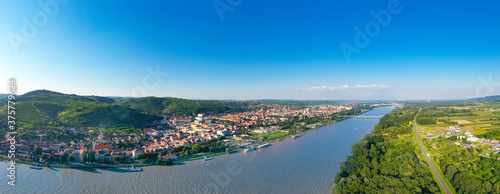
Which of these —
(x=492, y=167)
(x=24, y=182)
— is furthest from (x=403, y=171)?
(x=24, y=182)

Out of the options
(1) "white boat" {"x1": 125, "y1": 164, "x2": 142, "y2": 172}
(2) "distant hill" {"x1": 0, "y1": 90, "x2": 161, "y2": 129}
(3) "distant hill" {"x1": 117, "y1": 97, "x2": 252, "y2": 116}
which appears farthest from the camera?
(3) "distant hill" {"x1": 117, "y1": 97, "x2": 252, "y2": 116}

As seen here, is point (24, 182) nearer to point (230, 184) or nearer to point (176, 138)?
point (230, 184)

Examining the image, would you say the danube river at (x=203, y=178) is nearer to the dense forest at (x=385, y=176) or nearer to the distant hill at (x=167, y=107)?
the dense forest at (x=385, y=176)

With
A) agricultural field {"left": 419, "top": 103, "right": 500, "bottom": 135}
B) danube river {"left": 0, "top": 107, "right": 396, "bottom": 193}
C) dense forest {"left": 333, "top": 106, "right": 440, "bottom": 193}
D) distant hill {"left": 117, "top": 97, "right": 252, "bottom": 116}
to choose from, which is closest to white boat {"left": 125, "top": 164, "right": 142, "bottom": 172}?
danube river {"left": 0, "top": 107, "right": 396, "bottom": 193}

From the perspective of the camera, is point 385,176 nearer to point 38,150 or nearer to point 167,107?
point 38,150

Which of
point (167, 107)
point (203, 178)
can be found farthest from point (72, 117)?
point (203, 178)

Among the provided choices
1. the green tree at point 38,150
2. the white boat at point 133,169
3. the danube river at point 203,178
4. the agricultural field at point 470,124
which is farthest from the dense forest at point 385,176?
the green tree at point 38,150

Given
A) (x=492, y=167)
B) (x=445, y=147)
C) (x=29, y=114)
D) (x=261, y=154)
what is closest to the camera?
(x=492, y=167)

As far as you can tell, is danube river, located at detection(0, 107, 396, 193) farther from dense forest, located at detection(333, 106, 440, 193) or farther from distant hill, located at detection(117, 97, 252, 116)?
distant hill, located at detection(117, 97, 252, 116)
